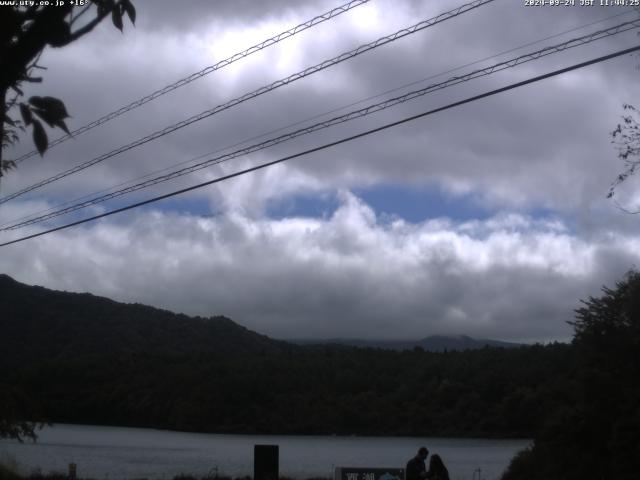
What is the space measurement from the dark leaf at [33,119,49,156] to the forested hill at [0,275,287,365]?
4566cm

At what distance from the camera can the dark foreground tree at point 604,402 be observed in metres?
18.5

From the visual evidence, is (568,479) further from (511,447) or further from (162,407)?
(162,407)

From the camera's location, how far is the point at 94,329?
225ft

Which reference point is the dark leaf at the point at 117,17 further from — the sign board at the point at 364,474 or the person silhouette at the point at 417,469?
the sign board at the point at 364,474

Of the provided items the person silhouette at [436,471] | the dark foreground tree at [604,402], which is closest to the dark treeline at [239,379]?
the dark foreground tree at [604,402]

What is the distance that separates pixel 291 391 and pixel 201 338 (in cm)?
2182

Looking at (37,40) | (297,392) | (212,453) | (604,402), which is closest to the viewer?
(37,40)

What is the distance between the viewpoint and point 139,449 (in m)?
50.3

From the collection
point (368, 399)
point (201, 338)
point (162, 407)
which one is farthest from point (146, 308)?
point (368, 399)

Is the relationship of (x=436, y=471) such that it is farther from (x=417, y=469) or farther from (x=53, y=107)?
(x=53, y=107)

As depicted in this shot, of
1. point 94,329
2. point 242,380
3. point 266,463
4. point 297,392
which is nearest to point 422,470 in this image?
point 266,463

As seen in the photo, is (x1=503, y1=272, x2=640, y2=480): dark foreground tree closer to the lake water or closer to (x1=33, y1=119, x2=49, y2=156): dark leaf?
the lake water

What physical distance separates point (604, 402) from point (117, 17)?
17003 mm

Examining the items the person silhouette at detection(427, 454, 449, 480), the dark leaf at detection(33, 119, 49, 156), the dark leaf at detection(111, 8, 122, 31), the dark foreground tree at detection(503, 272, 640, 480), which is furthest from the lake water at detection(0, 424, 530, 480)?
the dark leaf at detection(111, 8, 122, 31)
